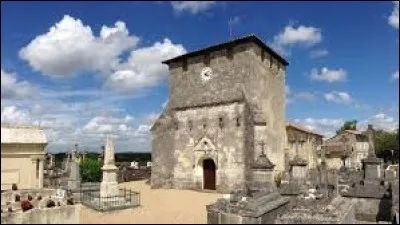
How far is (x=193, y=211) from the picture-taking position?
16.0 m

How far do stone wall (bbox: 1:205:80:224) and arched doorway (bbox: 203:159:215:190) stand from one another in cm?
1246

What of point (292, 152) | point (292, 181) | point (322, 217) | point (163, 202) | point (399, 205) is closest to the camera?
point (322, 217)

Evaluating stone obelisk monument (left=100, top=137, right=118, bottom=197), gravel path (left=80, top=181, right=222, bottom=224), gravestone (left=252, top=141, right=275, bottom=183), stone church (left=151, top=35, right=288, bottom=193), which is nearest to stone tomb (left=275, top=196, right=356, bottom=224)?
gravestone (left=252, top=141, right=275, bottom=183)

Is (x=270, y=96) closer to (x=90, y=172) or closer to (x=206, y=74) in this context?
(x=206, y=74)

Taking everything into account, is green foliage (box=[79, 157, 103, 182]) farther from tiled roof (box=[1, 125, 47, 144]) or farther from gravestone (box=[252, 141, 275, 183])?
gravestone (box=[252, 141, 275, 183])

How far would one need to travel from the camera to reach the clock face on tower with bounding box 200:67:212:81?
2459cm

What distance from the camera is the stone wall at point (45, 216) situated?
10516 millimetres

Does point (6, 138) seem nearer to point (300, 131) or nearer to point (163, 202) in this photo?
point (163, 202)

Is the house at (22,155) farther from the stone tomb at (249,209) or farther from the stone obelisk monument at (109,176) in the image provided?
the stone tomb at (249,209)

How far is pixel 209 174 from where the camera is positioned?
938 inches

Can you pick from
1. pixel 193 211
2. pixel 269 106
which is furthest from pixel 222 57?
pixel 193 211

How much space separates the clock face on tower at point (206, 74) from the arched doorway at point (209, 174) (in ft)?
16.6

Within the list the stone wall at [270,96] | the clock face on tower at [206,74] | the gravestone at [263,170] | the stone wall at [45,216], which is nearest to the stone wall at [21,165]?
the stone wall at [45,216]

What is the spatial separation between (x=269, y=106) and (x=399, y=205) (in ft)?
45.8
